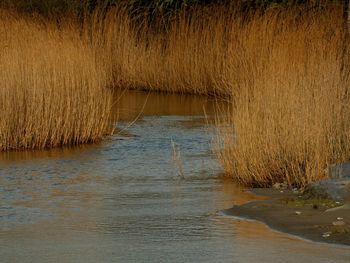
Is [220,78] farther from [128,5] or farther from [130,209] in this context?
[130,209]

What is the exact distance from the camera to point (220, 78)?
64.8 ft

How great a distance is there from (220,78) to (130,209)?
10299mm

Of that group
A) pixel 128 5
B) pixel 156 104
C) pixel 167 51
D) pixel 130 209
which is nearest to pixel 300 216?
pixel 130 209

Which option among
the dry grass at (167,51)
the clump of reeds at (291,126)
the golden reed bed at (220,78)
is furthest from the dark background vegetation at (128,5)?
the clump of reeds at (291,126)

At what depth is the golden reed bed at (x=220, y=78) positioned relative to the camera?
10719 millimetres

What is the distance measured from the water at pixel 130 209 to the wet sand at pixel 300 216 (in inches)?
6.2

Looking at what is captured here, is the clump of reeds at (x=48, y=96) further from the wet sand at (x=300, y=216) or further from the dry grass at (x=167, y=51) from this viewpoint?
the dry grass at (x=167, y=51)

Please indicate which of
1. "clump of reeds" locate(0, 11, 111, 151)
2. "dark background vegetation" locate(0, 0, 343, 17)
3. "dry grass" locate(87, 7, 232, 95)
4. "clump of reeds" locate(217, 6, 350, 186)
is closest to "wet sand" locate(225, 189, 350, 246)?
"clump of reeds" locate(217, 6, 350, 186)

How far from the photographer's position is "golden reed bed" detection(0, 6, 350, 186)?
1072 cm

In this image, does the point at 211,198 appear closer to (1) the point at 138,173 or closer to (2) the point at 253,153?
(2) the point at 253,153

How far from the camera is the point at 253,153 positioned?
425 inches

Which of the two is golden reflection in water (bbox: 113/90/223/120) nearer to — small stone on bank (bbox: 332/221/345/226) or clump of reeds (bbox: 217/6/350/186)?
clump of reeds (bbox: 217/6/350/186)

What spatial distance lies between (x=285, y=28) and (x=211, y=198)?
8.97m

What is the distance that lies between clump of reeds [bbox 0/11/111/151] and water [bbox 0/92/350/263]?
0.31 metres
